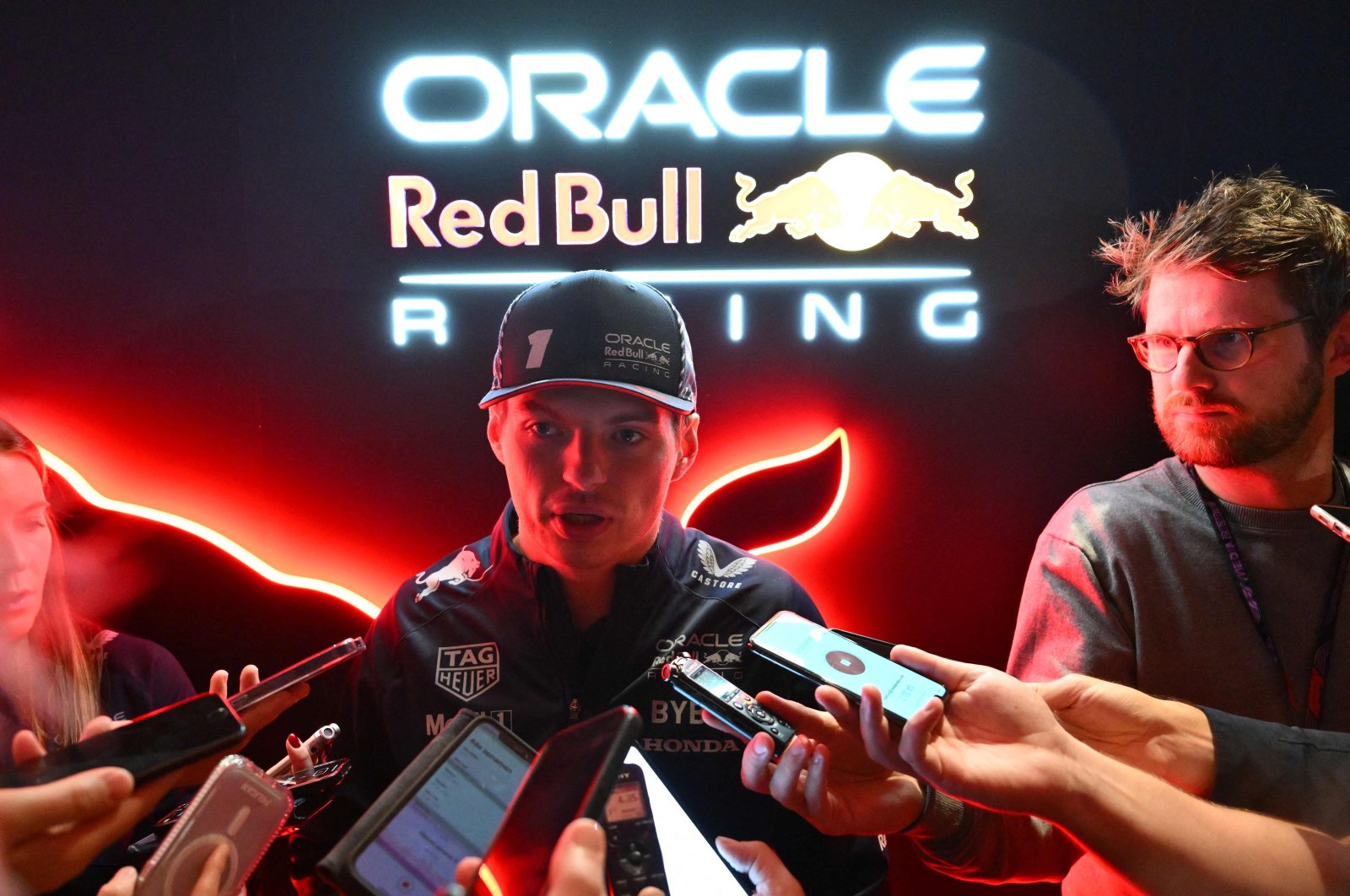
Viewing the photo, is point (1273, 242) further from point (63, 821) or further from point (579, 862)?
point (63, 821)

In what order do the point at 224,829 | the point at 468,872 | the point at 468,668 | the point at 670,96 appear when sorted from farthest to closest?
the point at 670,96, the point at 468,668, the point at 224,829, the point at 468,872

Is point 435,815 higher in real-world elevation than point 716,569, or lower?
lower

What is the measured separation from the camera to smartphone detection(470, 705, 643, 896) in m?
1.13

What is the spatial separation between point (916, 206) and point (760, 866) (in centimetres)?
214

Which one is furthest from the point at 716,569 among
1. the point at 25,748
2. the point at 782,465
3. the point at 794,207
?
the point at 25,748

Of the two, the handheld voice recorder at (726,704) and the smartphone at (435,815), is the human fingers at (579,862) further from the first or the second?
the handheld voice recorder at (726,704)

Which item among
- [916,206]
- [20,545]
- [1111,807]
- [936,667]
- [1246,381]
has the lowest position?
[1111,807]

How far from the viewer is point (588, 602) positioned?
6.70 ft

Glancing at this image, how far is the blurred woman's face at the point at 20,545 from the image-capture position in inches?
Result: 84.7

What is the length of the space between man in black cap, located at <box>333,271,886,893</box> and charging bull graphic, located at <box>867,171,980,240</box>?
110 cm

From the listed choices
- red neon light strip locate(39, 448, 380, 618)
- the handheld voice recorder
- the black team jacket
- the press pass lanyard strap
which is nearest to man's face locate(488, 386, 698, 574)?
the black team jacket

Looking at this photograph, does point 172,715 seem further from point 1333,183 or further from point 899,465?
point 1333,183

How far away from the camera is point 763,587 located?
212cm

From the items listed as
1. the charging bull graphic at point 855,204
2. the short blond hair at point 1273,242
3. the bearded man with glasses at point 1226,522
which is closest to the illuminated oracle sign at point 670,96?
the charging bull graphic at point 855,204
